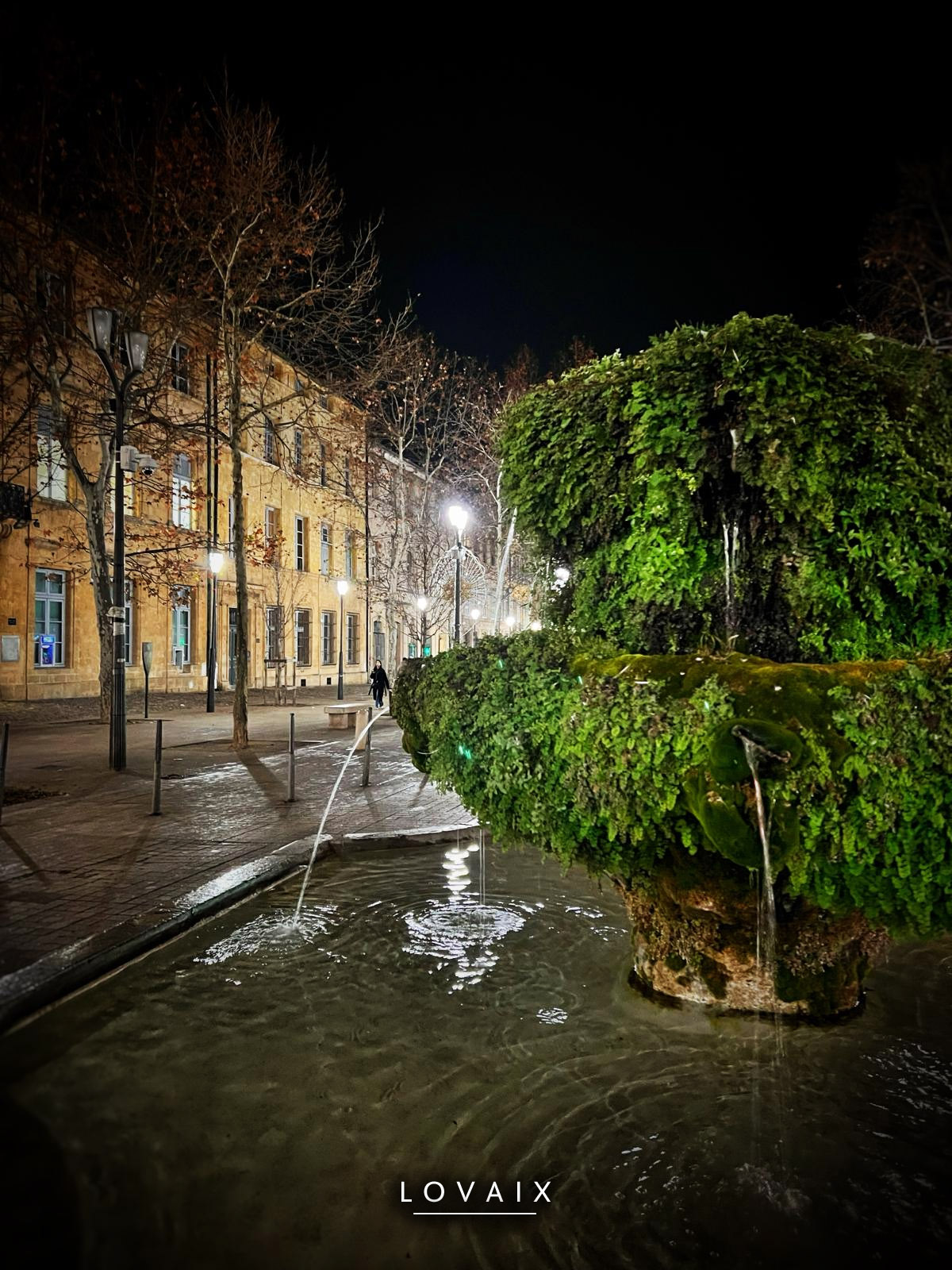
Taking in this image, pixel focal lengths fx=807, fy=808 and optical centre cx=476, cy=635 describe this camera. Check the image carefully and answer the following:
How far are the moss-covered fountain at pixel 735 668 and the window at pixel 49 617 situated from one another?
2533 cm

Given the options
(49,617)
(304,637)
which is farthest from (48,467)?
(304,637)

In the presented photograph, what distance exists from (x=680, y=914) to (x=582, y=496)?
7.96 ft

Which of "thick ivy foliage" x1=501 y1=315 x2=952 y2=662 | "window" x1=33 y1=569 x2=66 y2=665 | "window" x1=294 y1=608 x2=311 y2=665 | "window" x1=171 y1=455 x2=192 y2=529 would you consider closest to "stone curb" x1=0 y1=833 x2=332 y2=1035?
"thick ivy foliage" x1=501 y1=315 x2=952 y2=662

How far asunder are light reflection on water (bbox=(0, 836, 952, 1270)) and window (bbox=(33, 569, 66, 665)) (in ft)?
79.7

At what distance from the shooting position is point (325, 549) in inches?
1768

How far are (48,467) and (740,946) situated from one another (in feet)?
92.2

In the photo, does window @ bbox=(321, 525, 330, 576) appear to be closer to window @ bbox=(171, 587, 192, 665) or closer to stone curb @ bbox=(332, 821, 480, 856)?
window @ bbox=(171, 587, 192, 665)

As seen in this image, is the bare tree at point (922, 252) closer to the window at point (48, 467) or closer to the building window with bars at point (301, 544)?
the window at point (48, 467)

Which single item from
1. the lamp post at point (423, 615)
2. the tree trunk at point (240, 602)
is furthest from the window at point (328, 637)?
the tree trunk at point (240, 602)

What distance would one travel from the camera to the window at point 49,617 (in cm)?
2609

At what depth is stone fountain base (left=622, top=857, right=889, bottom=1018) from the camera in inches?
152

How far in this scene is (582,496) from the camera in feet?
16.0

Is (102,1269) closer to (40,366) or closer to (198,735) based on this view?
(198,735)

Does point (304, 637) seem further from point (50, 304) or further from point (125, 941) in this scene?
point (125, 941)
